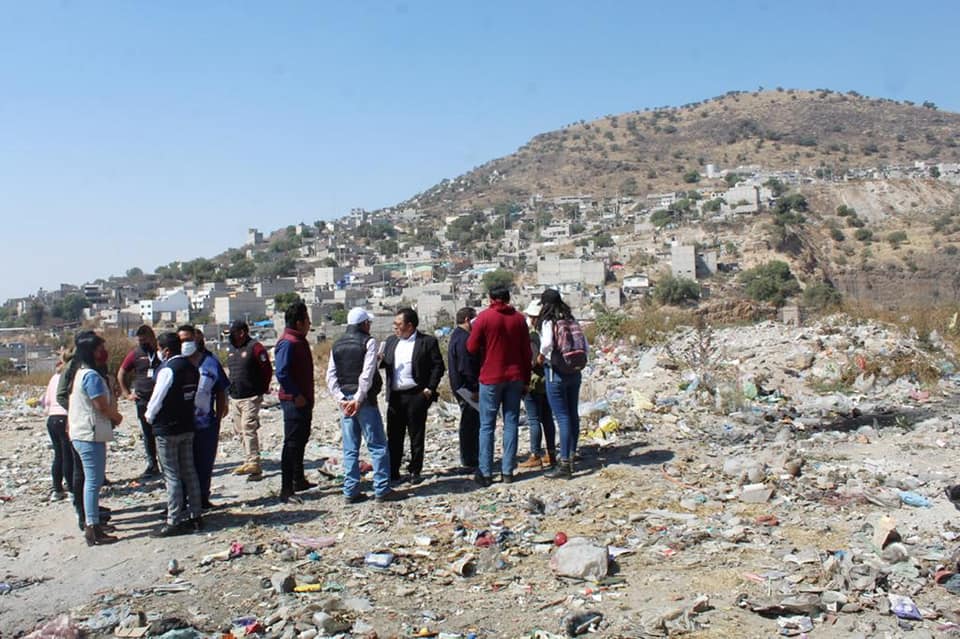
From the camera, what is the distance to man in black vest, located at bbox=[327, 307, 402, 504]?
6027mm

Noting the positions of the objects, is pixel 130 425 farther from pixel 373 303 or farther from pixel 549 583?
pixel 373 303

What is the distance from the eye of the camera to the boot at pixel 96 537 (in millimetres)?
5574

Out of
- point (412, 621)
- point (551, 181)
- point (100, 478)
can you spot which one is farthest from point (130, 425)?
point (551, 181)

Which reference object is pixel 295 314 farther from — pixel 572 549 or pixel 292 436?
pixel 572 549

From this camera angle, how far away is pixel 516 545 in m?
5.14

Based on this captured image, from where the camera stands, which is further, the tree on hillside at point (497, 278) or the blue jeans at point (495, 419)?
the tree on hillside at point (497, 278)

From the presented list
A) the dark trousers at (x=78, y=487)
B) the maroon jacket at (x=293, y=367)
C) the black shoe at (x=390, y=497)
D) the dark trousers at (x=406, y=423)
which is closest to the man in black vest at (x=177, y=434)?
the dark trousers at (x=78, y=487)

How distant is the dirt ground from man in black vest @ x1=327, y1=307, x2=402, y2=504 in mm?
386

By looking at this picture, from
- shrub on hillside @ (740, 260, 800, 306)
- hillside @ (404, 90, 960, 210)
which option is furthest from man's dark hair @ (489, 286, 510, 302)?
hillside @ (404, 90, 960, 210)

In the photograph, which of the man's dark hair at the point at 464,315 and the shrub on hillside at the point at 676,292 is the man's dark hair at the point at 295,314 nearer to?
the man's dark hair at the point at 464,315

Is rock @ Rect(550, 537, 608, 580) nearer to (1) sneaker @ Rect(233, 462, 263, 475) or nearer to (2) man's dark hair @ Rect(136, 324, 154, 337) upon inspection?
(1) sneaker @ Rect(233, 462, 263, 475)

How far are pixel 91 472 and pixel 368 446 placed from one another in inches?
73.5

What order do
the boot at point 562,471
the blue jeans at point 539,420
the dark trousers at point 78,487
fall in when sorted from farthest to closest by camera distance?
the blue jeans at point 539,420 → the boot at point 562,471 → the dark trousers at point 78,487

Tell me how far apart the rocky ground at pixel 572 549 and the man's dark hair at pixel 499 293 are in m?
1.46
